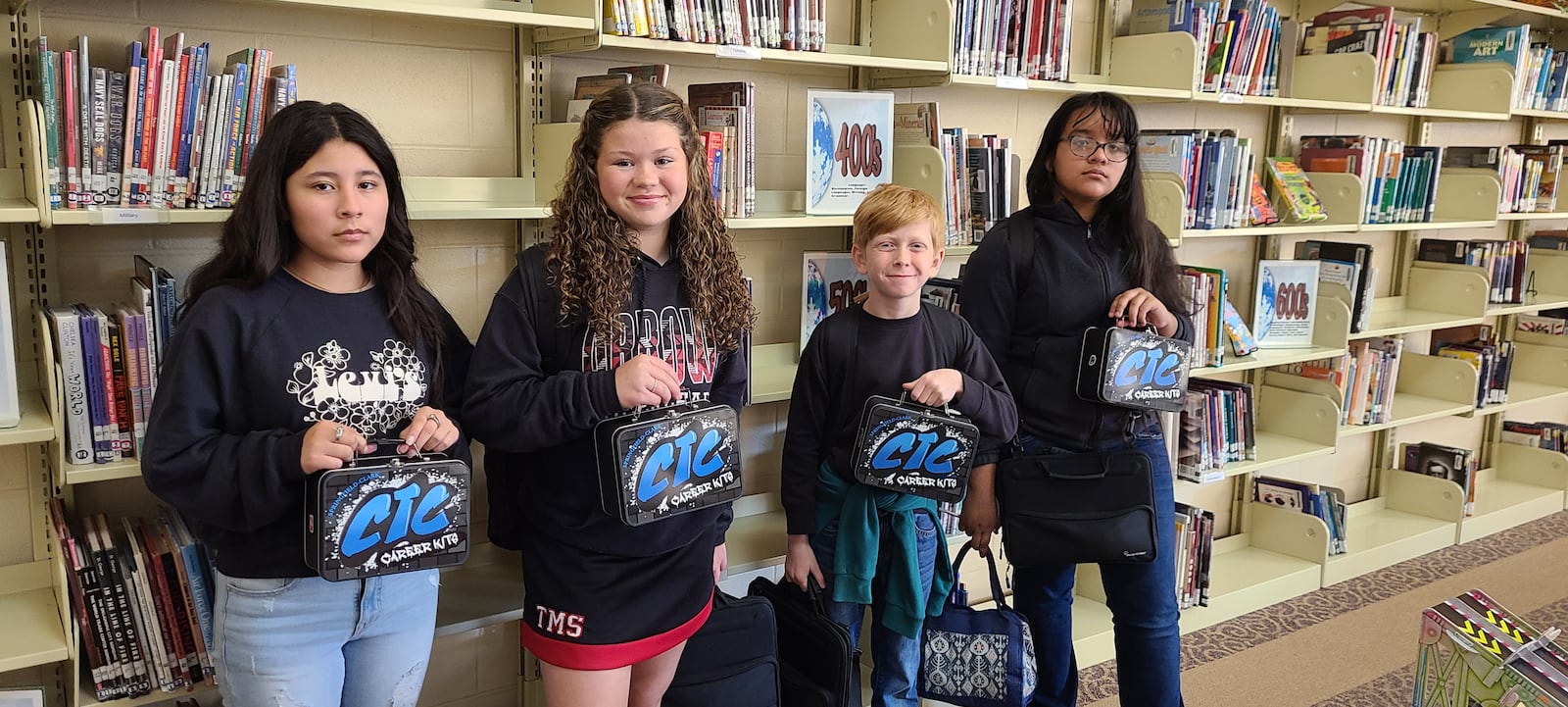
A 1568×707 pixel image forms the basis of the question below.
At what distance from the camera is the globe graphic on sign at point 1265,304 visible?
3.54 m

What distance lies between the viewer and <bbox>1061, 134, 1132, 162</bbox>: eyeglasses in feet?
7.20

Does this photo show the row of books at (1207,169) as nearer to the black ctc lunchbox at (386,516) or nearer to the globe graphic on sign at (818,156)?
the globe graphic on sign at (818,156)

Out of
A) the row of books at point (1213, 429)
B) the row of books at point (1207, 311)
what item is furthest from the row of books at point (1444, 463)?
the row of books at point (1207, 311)

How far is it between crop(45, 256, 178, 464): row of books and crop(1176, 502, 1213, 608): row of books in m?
2.67

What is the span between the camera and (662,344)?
5.77ft

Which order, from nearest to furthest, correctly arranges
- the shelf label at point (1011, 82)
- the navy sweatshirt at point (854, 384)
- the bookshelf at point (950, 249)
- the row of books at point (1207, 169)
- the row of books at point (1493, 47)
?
the bookshelf at point (950, 249) → the navy sweatshirt at point (854, 384) → the shelf label at point (1011, 82) → the row of books at point (1207, 169) → the row of books at point (1493, 47)

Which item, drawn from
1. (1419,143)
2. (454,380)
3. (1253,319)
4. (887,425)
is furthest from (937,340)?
(1419,143)

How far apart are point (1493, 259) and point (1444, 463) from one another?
777 millimetres

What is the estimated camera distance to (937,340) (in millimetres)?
2115

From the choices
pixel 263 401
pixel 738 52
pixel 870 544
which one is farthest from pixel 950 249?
pixel 263 401

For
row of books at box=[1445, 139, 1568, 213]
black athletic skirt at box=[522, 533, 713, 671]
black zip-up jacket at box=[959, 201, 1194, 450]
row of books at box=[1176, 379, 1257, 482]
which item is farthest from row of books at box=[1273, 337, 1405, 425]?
black athletic skirt at box=[522, 533, 713, 671]

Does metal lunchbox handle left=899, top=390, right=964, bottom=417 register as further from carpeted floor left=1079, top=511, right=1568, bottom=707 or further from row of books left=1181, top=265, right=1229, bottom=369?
row of books left=1181, top=265, right=1229, bottom=369

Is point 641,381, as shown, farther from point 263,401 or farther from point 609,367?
point 263,401

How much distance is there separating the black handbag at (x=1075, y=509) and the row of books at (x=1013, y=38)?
102cm
